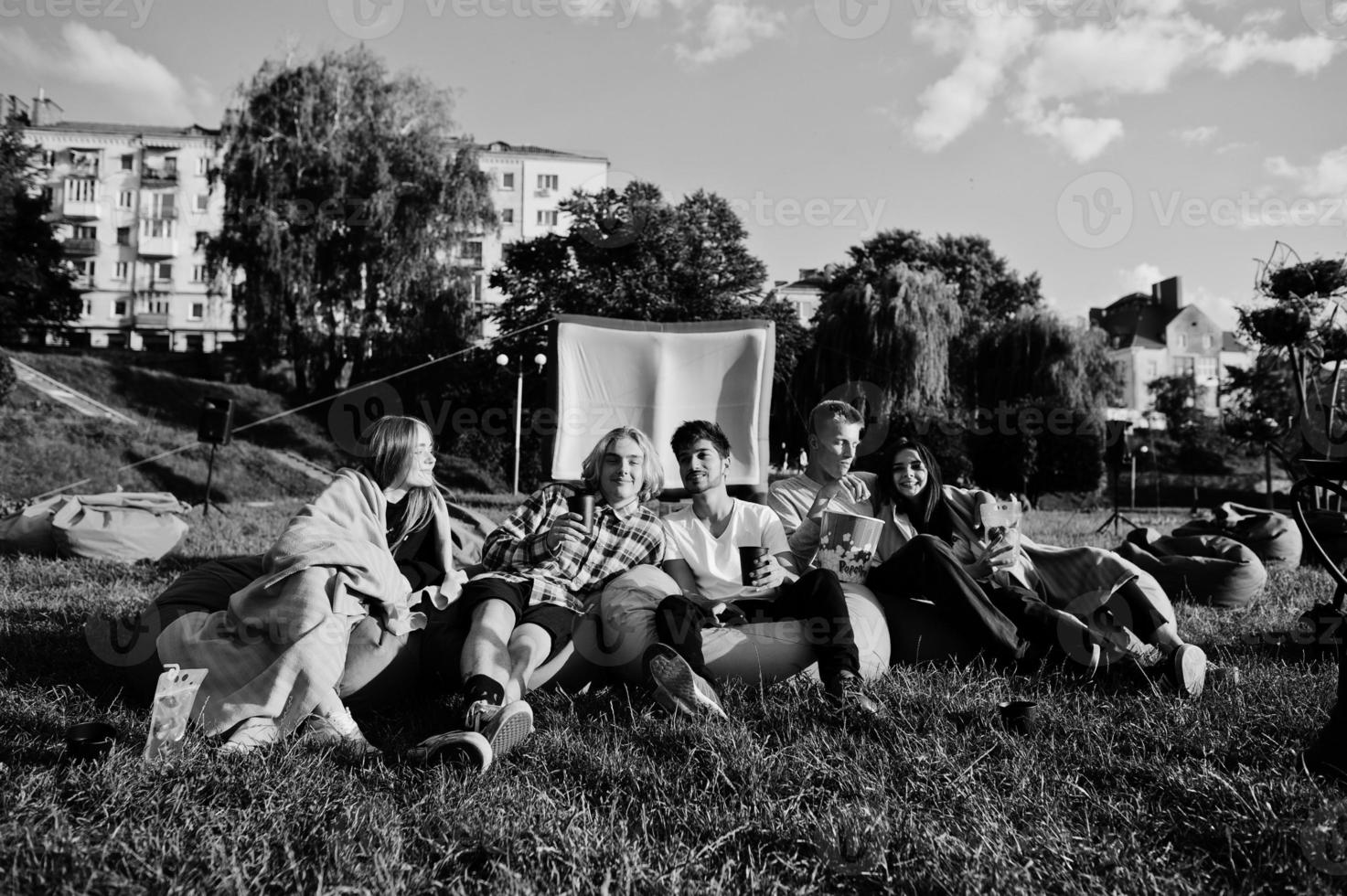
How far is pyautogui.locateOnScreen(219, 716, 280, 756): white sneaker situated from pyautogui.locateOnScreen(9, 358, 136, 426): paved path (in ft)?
58.8

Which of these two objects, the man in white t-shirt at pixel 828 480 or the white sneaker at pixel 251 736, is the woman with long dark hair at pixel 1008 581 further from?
the white sneaker at pixel 251 736

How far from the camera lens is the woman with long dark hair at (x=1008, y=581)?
3.40m

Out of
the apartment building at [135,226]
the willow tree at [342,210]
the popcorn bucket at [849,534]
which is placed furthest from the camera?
the apartment building at [135,226]

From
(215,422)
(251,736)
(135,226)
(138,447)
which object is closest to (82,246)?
(135,226)

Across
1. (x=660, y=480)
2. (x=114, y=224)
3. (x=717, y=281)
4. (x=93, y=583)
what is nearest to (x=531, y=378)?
(x=717, y=281)

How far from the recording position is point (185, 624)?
317cm

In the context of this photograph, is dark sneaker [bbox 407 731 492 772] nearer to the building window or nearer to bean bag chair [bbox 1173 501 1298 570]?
bean bag chair [bbox 1173 501 1298 570]

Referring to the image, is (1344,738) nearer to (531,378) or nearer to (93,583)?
(93,583)

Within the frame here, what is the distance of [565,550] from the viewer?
11.9 feet

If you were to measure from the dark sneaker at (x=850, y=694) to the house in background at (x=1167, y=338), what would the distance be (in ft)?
186

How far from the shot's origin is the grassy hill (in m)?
14.6

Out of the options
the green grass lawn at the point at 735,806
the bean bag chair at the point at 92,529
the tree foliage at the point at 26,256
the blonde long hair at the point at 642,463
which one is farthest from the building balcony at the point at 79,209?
the blonde long hair at the point at 642,463

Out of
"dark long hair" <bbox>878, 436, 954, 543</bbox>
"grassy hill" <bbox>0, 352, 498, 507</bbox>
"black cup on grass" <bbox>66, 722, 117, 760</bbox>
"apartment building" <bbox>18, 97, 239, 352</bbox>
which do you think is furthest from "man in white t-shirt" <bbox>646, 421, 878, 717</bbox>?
"apartment building" <bbox>18, 97, 239, 352</bbox>

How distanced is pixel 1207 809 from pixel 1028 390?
23.3m
